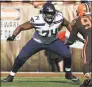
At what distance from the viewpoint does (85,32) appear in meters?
8.77

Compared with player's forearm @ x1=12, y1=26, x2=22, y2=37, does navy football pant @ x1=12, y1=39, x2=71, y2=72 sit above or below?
below

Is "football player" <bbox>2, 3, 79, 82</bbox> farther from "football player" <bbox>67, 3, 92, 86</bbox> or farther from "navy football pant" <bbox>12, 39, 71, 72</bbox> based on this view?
"football player" <bbox>67, 3, 92, 86</bbox>

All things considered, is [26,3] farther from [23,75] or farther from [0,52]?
[23,75]

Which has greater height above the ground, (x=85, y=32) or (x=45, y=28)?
(x=85, y=32)

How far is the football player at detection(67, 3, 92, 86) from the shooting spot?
8.48 m

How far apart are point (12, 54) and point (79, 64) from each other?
1.78 meters

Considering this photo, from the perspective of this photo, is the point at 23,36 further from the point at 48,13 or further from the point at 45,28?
the point at 48,13

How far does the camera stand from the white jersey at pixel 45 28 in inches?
384

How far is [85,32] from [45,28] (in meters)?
1.22

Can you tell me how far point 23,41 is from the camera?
13.9m

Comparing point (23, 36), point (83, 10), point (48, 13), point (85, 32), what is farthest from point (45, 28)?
point (23, 36)

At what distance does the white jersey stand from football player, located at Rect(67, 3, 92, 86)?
0.62m

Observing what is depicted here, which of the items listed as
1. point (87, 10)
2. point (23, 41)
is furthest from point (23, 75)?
point (87, 10)

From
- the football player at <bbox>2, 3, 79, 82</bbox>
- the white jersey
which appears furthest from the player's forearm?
the white jersey
